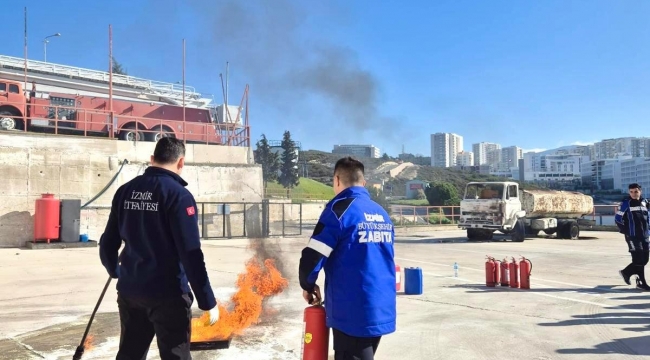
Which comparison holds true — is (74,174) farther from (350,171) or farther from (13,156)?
(350,171)

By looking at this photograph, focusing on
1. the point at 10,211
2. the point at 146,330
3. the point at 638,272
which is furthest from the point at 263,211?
the point at 146,330

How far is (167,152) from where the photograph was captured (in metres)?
3.42

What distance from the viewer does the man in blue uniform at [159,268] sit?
10.2 ft

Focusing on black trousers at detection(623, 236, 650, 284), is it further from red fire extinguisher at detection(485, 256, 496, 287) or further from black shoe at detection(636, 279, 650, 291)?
red fire extinguisher at detection(485, 256, 496, 287)

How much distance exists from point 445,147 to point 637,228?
616 feet

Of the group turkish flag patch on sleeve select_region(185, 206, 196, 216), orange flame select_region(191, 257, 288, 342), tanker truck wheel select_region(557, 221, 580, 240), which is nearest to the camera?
turkish flag patch on sleeve select_region(185, 206, 196, 216)

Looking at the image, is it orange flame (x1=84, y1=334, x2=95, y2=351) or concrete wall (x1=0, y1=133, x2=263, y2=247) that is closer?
orange flame (x1=84, y1=334, x2=95, y2=351)

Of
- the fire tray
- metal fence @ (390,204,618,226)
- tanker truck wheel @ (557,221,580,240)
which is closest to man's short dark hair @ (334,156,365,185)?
the fire tray

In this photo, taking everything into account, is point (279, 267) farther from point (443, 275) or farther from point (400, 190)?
point (400, 190)

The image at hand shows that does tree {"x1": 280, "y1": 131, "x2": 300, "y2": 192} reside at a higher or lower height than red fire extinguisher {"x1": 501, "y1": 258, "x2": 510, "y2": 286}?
higher

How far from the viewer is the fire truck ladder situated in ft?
115

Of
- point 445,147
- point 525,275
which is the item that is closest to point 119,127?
point 525,275

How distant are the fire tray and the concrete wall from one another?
52.4 feet

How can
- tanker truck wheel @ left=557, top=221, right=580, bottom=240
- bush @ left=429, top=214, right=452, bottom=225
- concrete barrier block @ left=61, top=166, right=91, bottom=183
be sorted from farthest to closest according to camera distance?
bush @ left=429, top=214, right=452, bottom=225
tanker truck wheel @ left=557, top=221, right=580, bottom=240
concrete barrier block @ left=61, top=166, right=91, bottom=183
